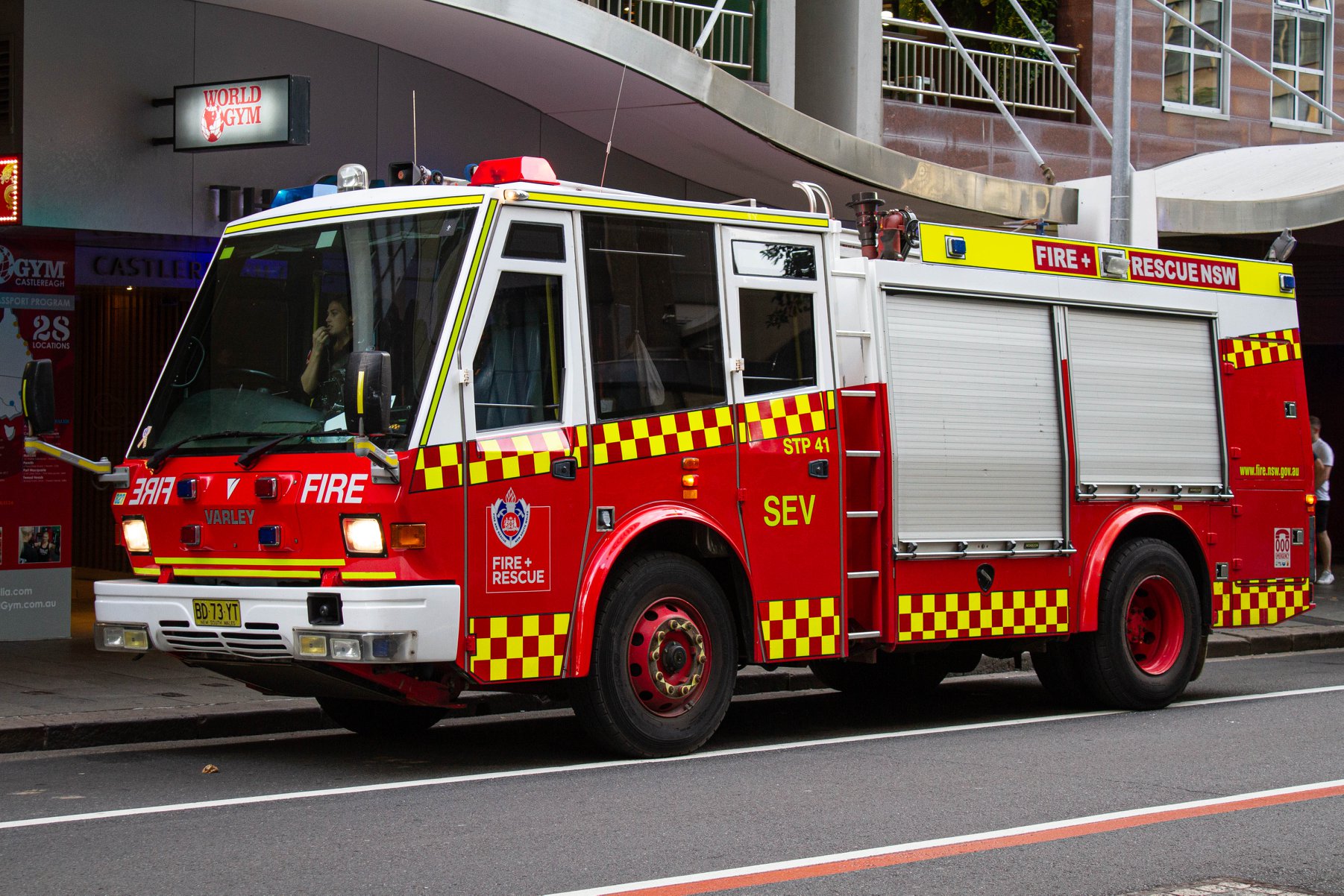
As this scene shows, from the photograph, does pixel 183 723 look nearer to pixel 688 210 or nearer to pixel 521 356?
pixel 521 356

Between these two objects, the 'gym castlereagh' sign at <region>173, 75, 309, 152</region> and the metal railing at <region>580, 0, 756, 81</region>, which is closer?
the 'gym castlereagh' sign at <region>173, 75, 309, 152</region>

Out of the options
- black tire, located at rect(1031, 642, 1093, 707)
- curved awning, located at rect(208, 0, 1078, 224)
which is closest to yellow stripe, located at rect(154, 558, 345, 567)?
black tire, located at rect(1031, 642, 1093, 707)

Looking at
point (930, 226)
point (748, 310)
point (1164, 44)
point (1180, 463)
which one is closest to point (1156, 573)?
point (1180, 463)

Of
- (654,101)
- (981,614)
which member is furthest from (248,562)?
(654,101)

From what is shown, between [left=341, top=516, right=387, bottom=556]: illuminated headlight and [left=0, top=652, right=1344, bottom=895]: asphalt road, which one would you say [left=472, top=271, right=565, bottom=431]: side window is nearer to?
[left=341, top=516, right=387, bottom=556]: illuminated headlight

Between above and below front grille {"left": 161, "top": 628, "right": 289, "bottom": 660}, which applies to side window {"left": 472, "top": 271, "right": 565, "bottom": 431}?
above

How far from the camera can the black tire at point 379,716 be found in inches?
→ 378

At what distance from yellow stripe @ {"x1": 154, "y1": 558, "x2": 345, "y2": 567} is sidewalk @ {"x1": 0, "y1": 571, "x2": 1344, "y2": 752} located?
1.45 meters

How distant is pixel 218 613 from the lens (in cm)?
798

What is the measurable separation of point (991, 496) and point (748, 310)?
2.01m

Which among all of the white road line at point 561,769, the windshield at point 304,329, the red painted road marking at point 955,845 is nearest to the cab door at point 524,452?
the windshield at point 304,329

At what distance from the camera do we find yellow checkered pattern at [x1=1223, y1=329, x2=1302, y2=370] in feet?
37.4

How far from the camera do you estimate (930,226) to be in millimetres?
9859

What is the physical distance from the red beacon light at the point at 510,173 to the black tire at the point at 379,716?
9.97 ft
